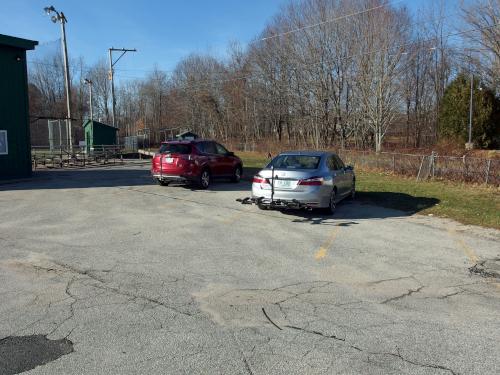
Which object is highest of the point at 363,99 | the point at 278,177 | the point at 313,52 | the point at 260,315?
the point at 313,52

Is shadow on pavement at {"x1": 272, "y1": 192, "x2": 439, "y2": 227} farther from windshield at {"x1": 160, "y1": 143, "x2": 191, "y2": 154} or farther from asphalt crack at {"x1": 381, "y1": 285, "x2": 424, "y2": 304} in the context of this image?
windshield at {"x1": 160, "y1": 143, "x2": 191, "y2": 154}

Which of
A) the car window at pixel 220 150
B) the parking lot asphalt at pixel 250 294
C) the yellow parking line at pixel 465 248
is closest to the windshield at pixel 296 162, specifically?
the parking lot asphalt at pixel 250 294

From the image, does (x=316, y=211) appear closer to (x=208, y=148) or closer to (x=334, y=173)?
(x=334, y=173)

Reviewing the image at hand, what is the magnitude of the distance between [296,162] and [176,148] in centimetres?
582

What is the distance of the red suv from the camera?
52.1 ft

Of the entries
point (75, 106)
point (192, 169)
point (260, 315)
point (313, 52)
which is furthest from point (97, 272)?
point (75, 106)

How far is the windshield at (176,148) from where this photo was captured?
16062 mm

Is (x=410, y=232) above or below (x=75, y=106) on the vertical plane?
below

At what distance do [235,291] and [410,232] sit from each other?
209 inches

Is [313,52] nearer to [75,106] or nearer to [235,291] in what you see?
[235,291]

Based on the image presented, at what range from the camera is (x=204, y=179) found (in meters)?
16.5

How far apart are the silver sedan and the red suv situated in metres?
4.74

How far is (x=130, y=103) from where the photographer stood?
282 feet

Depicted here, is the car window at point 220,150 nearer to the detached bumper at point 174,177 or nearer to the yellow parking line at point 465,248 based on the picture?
the detached bumper at point 174,177
